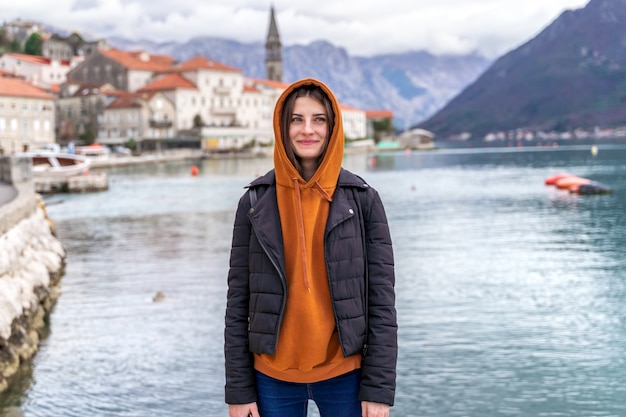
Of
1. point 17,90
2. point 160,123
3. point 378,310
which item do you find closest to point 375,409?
point 378,310

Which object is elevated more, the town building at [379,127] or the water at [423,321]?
the town building at [379,127]

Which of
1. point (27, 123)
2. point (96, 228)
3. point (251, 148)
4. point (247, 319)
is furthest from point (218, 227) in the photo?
point (251, 148)

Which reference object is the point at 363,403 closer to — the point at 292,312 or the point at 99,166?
the point at 292,312

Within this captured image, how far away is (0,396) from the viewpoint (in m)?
10.1

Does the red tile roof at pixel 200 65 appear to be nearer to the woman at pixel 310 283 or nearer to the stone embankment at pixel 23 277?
the stone embankment at pixel 23 277

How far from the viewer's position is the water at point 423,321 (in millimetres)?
10312

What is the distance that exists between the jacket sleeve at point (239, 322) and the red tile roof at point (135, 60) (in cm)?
10966

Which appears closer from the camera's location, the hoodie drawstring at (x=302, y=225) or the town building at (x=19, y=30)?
the hoodie drawstring at (x=302, y=225)

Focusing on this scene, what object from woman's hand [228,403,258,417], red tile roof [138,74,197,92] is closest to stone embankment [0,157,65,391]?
woman's hand [228,403,258,417]

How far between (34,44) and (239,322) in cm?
12925

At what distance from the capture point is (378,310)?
3.57 metres

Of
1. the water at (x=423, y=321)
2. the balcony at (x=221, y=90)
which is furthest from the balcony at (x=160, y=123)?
the water at (x=423, y=321)

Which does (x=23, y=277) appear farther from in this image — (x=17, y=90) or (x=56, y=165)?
(x=17, y=90)

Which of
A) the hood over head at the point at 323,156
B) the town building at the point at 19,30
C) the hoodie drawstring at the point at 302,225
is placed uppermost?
the town building at the point at 19,30
